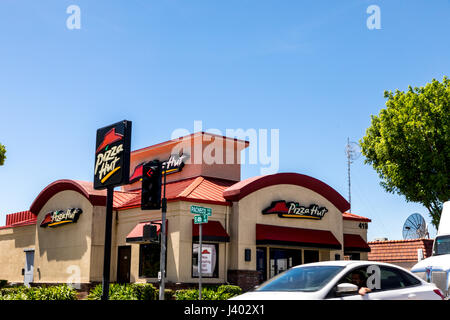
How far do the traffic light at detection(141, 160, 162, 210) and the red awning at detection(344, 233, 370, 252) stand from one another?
1736 centimetres

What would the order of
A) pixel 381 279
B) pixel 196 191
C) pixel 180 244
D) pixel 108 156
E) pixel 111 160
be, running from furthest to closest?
pixel 196 191, pixel 180 244, pixel 108 156, pixel 111 160, pixel 381 279

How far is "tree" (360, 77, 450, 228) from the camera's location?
106 ft

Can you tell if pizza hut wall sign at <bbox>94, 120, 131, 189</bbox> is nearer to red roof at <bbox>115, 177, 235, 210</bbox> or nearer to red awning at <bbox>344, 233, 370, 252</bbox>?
→ red roof at <bbox>115, 177, 235, 210</bbox>

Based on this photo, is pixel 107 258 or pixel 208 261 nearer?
pixel 107 258

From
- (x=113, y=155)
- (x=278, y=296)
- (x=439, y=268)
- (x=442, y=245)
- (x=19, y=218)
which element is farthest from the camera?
(x=19, y=218)

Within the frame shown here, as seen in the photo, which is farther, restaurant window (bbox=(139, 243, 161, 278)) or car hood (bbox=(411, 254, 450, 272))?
restaurant window (bbox=(139, 243, 161, 278))

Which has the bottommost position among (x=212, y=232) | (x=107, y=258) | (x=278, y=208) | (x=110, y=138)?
(x=107, y=258)

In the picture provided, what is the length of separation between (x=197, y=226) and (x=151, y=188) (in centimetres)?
793

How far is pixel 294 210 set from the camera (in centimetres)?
2855

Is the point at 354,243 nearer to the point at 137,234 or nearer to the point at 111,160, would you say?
the point at 137,234

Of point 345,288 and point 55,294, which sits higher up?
point 345,288

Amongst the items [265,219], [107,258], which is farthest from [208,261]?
[107,258]

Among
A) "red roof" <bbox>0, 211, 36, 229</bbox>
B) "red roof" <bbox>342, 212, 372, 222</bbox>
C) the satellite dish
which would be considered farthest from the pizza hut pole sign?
the satellite dish
